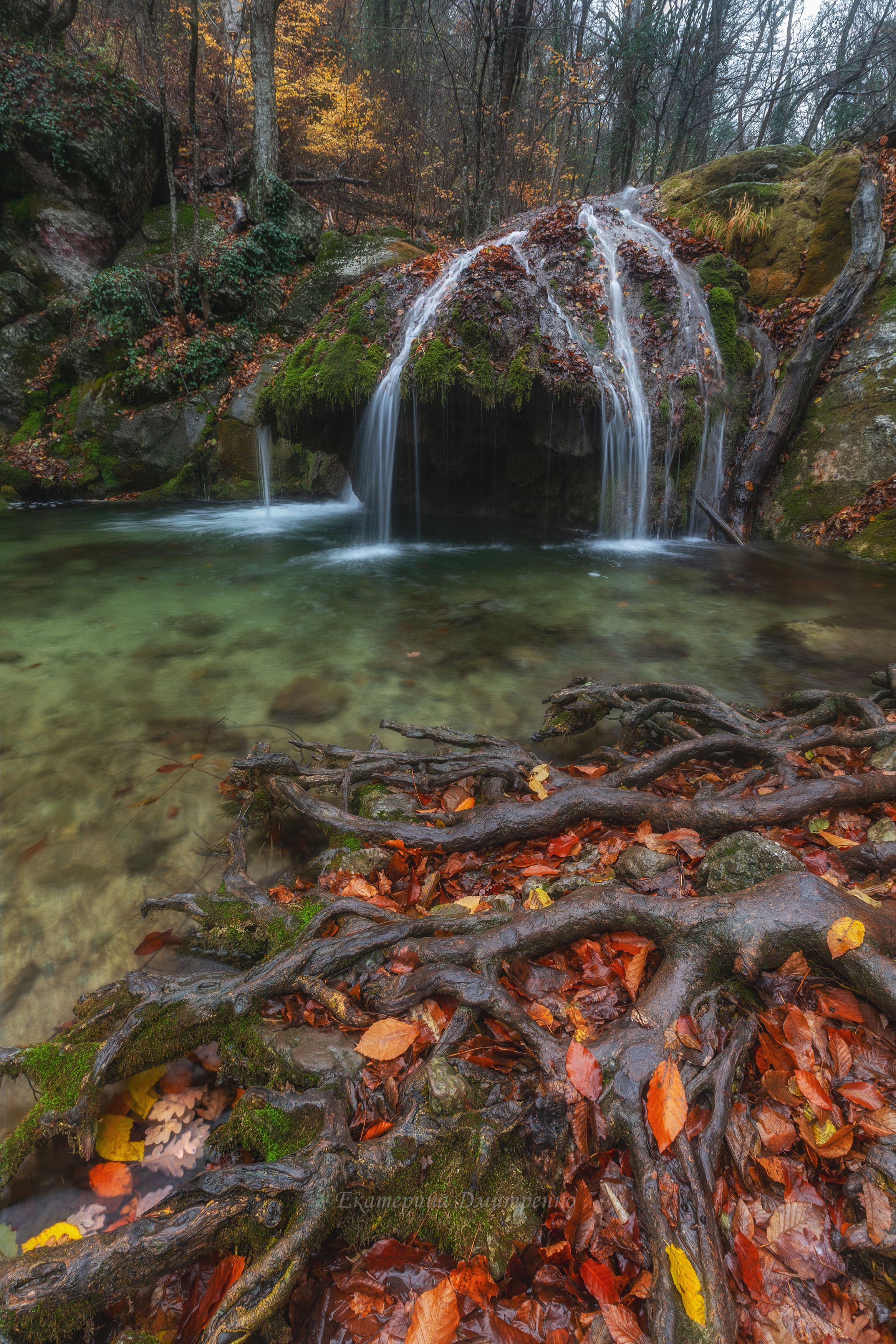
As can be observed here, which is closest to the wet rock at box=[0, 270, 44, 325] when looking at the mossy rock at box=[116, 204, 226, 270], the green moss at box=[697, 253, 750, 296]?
the mossy rock at box=[116, 204, 226, 270]

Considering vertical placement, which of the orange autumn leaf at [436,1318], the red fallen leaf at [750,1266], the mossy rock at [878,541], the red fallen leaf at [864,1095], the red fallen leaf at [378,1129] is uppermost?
the mossy rock at [878,541]

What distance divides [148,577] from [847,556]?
32.0 ft

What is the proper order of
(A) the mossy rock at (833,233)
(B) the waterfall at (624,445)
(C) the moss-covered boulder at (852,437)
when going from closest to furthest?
(C) the moss-covered boulder at (852,437) < (B) the waterfall at (624,445) < (A) the mossy rock at (833,233)

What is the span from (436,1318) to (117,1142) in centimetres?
109

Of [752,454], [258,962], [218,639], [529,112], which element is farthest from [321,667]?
[529,112]

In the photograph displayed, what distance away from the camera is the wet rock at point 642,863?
215 cm

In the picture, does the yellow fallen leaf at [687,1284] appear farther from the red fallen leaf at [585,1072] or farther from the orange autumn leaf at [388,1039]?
the orange autumn leaf at [388,1039]

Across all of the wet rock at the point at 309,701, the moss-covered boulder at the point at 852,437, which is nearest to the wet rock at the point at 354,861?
the wet rock at the point at 309,701

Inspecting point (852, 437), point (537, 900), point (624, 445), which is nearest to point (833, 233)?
point (852, 437)

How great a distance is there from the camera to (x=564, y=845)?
2535 mm

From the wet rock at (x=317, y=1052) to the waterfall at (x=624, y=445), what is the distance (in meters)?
8.76

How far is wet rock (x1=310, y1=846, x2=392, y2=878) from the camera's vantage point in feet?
8.24

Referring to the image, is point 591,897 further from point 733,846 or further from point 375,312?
point 375,312

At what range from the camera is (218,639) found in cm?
543
